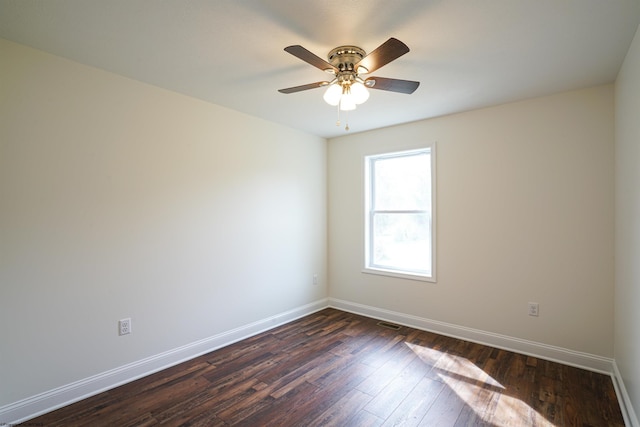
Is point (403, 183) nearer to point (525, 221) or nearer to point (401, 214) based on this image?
point (401, 214)

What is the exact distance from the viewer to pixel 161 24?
1.84 metres

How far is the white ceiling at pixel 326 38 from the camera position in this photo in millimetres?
1678

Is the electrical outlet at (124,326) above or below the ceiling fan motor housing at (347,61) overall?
below

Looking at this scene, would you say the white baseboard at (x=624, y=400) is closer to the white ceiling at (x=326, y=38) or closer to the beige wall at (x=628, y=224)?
the beige wall at (x=628, y=224)

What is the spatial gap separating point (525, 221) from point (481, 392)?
5.24 feet

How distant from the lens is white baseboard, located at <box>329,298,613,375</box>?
2.68 m

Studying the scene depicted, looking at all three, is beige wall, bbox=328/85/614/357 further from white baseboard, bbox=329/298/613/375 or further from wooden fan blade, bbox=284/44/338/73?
wooden fan blade, bbox=284/44/338/73

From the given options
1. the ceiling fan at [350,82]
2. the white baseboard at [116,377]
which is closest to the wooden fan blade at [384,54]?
the ceiling fan at [350,82]

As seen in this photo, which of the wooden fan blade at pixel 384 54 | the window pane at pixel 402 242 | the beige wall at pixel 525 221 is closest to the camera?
the wooden fan blade at pixel 384 54

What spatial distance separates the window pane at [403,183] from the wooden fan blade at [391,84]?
71.5 inches

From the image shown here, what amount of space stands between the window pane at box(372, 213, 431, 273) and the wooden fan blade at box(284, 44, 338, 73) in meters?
2.37

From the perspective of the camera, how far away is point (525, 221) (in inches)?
118

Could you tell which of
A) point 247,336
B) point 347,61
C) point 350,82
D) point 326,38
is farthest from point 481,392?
point 326,38

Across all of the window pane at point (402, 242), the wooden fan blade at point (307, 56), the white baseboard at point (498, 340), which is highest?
the wooden fan blade at point (307, 56)
